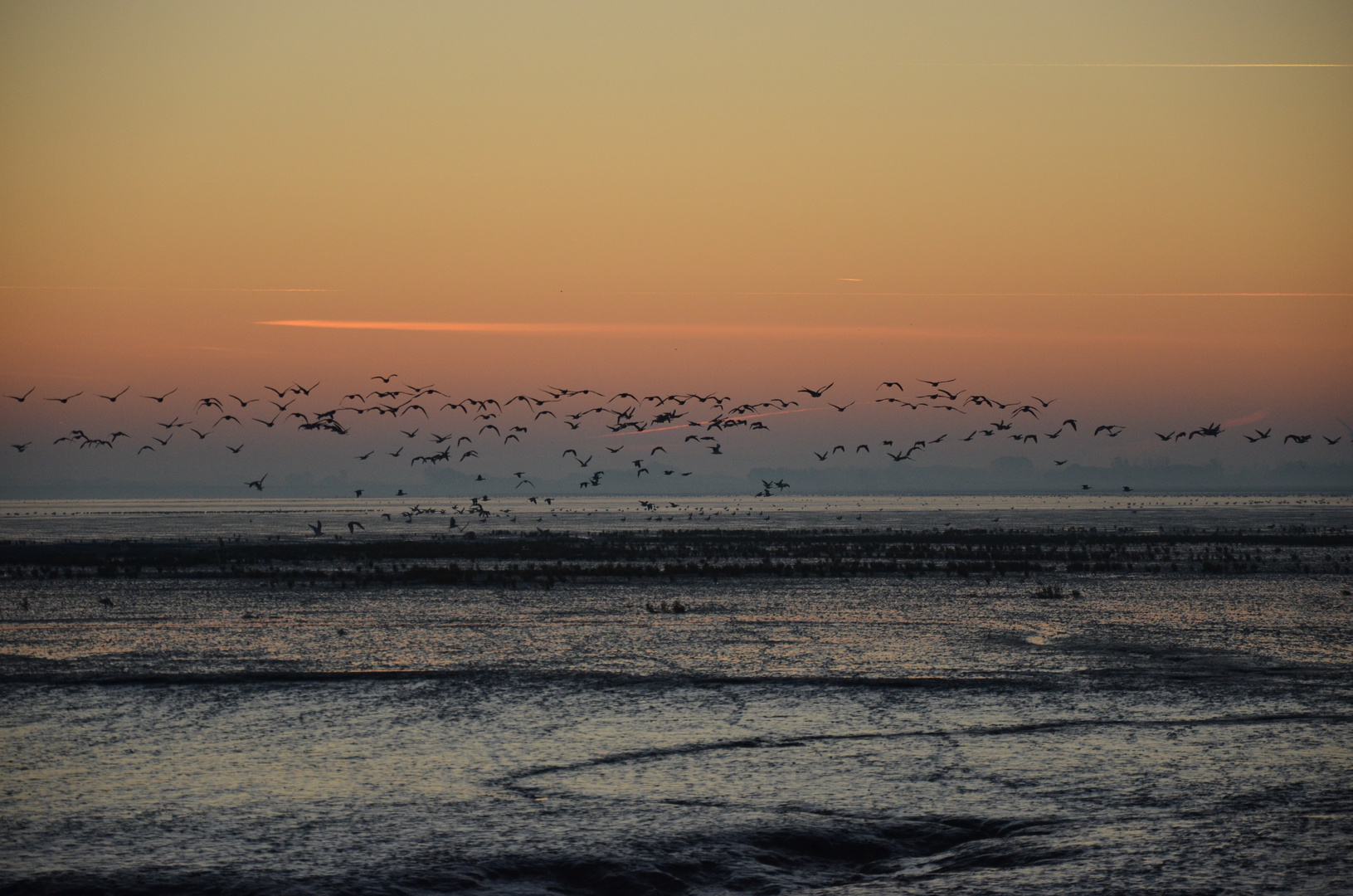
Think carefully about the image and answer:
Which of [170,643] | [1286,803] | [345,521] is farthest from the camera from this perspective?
[345,521]

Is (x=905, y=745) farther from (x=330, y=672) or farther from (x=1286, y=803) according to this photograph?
(x=330, y=672)

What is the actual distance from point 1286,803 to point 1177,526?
316ft

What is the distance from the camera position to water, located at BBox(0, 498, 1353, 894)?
446 inches

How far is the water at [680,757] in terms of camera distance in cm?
1133

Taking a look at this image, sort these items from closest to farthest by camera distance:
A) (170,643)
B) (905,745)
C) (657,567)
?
1. (905,745)
2. (170,643)
3. (657,567)

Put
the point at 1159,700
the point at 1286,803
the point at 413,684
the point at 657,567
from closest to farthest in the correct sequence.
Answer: the point at 1286,803 < the point at 1159,700 < the point at 413,684 < the point at 657,567

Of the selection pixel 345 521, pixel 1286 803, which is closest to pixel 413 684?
pixel 1286 803

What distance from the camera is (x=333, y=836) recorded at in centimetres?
1227

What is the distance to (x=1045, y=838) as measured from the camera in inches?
471

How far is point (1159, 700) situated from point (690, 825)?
10162 millimetres

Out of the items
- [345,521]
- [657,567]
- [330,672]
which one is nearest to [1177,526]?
[657,567]

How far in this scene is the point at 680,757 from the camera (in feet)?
51.1

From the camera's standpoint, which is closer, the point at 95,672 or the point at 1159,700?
the point at 1159,700

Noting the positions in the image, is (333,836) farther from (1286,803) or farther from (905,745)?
(1286,803)
